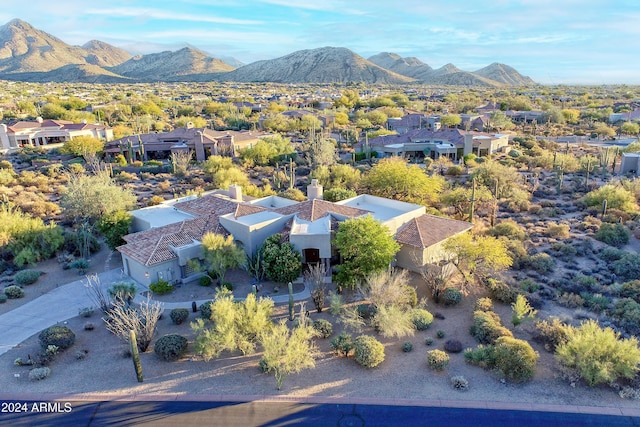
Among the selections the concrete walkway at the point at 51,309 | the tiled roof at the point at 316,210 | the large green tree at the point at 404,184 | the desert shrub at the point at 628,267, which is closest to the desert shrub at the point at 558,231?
the desert shrub at the point at 628,267

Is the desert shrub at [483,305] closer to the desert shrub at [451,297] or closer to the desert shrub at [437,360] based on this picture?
the desert shrub at [451,297]

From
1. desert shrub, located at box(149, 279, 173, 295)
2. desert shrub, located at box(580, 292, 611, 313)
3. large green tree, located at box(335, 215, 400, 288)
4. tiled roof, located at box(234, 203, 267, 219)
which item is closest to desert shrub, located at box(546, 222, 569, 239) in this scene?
desert shrub, located at box(580, 292, 611, 313)

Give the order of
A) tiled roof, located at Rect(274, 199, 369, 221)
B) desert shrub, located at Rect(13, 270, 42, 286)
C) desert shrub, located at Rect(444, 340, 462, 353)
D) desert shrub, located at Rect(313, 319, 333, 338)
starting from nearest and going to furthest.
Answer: desert shrub, located at Rect(444, 340, 462, 353) < desert shrub, located at Rect(313, 319, 333, 338) < desert shrub, located at Rect(13, 270, 42, 286) < tiled roof, located at Rect(274, 199, 369, 221)

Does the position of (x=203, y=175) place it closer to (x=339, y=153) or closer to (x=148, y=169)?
(x=148, y=169)

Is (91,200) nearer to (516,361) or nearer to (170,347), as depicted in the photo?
(170,347)

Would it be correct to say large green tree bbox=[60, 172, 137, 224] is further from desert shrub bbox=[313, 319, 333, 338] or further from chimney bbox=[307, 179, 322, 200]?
desert shrub bbox=[313, 319, 333, 338]

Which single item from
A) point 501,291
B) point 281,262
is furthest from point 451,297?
point 281,262

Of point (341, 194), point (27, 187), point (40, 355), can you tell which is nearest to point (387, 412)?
point (40, 355)
